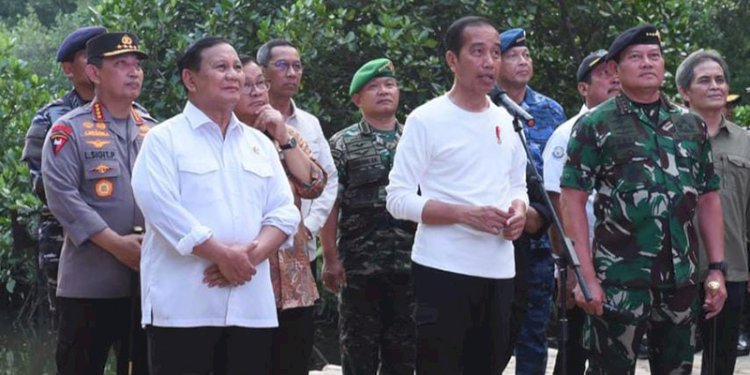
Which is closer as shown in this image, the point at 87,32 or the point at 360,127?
the point at 87,32

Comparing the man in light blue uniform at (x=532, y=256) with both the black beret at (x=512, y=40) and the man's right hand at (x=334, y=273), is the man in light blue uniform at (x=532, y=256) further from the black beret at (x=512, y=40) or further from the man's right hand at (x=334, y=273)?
the man's right hand at (x=334, y=273)

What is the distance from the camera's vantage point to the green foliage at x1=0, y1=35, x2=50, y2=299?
1215cm

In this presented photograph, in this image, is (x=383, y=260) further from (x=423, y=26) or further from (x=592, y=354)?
(x=423, y=26)

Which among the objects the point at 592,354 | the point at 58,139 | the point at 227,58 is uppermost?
the point at 227,58

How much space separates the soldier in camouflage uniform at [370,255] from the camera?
21.7 ft

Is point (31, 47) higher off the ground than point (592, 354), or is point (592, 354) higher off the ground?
point (31, 47)

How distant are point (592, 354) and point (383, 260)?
5.43ft

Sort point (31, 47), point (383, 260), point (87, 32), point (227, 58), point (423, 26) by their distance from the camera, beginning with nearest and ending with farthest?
point (227, 58), point (87, 32), point (383, 260), point (423, 26), point (31, 47)

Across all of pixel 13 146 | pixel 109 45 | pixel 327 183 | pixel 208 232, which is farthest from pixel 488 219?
pixel 13 146

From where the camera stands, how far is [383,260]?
6613 mm

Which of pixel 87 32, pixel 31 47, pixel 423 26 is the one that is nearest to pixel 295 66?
pixel 87 32

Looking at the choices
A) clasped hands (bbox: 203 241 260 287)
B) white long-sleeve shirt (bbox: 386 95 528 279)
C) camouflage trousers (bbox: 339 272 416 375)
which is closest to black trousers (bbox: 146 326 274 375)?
clasped hands (bbox: 203 241 260 287)

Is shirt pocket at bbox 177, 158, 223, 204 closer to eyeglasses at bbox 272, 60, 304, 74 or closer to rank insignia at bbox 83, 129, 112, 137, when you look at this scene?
rank insignia at bbox 83, 129, 112, 137

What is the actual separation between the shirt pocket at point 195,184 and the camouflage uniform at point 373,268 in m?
1.94
